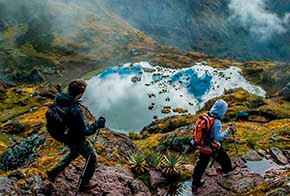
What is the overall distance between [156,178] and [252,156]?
689 centimetres

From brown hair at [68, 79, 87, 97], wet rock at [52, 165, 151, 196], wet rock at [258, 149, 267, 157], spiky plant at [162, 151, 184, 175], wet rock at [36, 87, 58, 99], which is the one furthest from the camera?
wet rock at [36, 87, 58, 99]

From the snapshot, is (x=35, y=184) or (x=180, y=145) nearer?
(x=35, y=184)

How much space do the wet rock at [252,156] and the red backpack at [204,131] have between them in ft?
22.0

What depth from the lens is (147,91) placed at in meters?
142

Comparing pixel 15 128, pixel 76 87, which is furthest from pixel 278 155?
pixel 15 128

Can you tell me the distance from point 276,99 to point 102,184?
2550 inches

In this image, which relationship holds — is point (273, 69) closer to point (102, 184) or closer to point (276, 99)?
point (276, 99)

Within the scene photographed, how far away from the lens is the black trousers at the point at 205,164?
685 inches

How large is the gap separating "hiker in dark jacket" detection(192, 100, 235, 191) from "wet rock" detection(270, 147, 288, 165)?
544 cm

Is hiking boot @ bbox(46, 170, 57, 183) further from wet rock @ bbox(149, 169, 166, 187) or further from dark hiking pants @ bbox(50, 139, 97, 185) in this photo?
wet rock @ bbox(149, 169, 166, 187)

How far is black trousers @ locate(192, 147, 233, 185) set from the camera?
57.1ft

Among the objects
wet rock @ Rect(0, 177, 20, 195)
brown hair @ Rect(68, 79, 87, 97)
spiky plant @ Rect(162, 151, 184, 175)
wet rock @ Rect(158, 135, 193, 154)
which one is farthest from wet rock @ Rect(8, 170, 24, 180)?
wet rock @ Rect(158, 135, 193, 154)

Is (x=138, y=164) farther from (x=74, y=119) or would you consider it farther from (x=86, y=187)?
(x=74, y=119)

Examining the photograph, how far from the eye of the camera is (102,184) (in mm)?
16469
